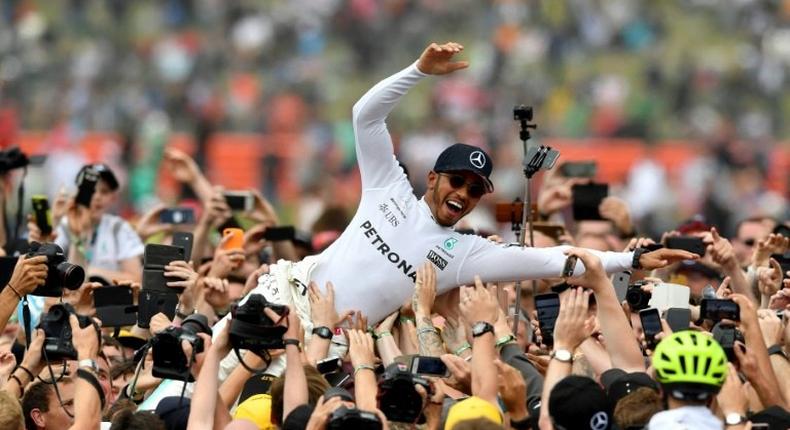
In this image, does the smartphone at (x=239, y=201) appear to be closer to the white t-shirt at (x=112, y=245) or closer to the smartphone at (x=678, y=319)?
the white t-shirt at (x=112, y=245)

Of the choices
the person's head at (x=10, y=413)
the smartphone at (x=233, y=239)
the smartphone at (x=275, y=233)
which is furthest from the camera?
the smartphone at (x=275, y=233)

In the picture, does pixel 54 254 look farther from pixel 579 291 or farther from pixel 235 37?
pixel 235 37

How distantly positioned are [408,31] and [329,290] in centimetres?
2003

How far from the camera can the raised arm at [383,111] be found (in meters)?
9.22

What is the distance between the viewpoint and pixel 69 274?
29.5 ft

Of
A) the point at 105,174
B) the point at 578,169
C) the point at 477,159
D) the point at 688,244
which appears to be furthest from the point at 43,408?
the point at 578,169

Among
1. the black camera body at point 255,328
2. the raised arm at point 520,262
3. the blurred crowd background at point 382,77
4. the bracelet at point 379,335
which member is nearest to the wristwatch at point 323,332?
the bracelet at point 379,335

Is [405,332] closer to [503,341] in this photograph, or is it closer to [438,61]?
[503,341]

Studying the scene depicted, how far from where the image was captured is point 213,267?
10.5m

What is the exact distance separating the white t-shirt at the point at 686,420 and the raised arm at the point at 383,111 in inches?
101

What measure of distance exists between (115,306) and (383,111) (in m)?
1.79

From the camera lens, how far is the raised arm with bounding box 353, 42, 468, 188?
30.2 ft

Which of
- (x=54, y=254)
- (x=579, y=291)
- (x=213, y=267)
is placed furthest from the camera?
(x=213, y=267)

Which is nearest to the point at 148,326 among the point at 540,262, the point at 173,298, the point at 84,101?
the point at 173,298
